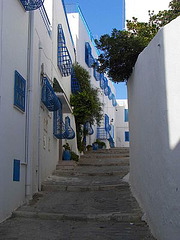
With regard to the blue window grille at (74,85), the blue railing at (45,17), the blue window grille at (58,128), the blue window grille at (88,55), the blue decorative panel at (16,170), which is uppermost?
the blue window grille at (88,55)

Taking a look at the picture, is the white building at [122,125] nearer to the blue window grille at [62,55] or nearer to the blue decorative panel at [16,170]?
the blue window grille at [62,55]

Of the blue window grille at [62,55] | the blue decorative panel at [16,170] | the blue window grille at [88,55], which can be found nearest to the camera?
the blue decorative panel at [16,170]

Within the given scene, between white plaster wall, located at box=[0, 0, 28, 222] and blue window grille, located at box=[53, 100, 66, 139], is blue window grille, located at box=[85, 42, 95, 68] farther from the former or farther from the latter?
white plaster wall, located at box=[0, 0, 28, 222]

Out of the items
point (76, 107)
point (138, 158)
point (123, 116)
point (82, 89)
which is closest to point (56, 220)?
point (138, 158)

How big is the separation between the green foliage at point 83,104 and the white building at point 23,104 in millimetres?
4169

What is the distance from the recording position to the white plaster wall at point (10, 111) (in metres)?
5.68

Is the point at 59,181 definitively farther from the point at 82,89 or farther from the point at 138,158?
the point at 82,89

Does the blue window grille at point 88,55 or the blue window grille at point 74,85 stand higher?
the blue window grille at point 88,55

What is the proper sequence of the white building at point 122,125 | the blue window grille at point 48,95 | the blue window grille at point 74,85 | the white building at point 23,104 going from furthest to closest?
the white building at point 122,125 → the blue window grille at point 74,85 → the blue window grille at point 48,95 → the white building at point 23,104

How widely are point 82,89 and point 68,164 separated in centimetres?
476

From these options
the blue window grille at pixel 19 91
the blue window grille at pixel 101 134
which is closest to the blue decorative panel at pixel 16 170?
the blue window grille at pixel 19 91

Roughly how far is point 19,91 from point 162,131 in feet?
11.3

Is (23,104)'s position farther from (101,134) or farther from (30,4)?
(101,134)

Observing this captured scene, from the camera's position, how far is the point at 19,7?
6.84 meters
